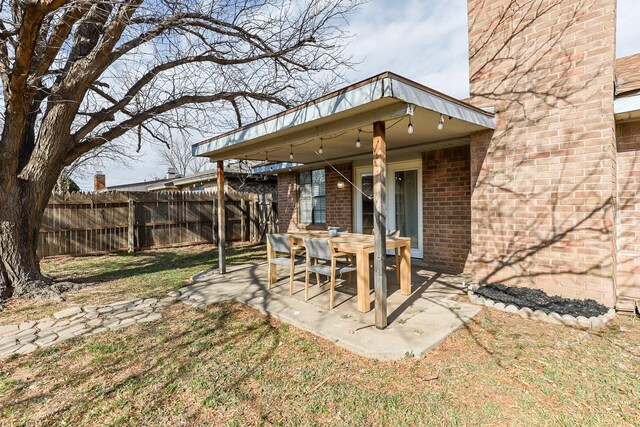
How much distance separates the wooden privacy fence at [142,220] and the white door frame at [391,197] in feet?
18.2

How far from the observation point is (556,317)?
3883mm

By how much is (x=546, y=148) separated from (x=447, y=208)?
2.22 m

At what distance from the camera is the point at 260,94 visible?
8.03 metres

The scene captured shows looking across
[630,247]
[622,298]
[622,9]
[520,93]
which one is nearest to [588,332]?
[622,298]

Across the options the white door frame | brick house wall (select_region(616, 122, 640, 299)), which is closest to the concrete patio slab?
the white door frame

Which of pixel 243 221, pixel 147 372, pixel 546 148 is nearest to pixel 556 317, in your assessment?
pixel 546 148

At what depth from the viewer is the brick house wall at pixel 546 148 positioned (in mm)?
4078

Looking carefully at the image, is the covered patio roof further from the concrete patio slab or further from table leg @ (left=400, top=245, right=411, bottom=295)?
table leg @ (left=400, top=245, right=411, bottom=295)

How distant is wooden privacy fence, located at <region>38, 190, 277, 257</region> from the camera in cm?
938

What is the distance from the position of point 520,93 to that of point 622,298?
3.18 metres

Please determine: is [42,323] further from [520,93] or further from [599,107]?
[599,107]

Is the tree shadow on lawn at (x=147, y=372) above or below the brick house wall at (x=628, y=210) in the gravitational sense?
below

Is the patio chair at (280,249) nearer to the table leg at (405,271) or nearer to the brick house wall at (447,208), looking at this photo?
the table leg at (405,271)

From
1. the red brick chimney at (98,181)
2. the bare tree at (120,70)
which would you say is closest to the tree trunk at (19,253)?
the bare tree at (120,70)
